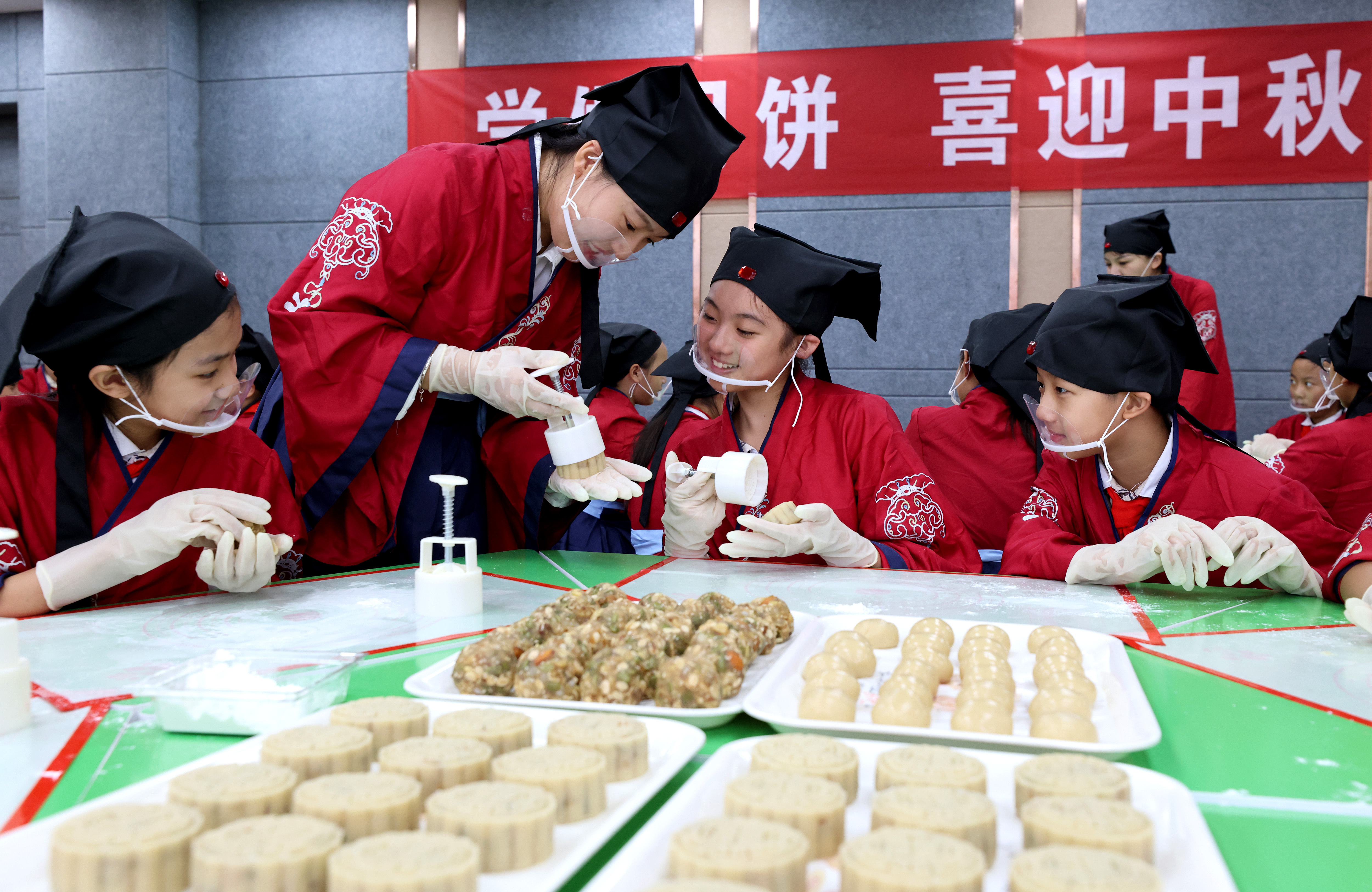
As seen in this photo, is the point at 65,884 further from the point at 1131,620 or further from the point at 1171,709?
the point at 1131,620

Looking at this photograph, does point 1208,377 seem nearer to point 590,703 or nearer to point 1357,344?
point 1357,344

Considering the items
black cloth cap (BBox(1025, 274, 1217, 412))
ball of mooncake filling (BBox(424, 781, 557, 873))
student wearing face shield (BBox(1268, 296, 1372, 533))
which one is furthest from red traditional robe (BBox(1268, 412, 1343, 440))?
ball of mooncake filling (BBox(424, 781, 557, 873))

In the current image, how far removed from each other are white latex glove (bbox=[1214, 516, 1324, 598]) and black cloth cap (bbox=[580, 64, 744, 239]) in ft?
4.36

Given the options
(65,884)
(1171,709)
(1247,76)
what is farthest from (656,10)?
(65,884)

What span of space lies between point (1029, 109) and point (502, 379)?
4417 mm

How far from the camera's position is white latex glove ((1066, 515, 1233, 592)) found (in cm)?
185

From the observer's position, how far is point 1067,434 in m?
2.26

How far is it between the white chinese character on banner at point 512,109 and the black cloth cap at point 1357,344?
4.33m

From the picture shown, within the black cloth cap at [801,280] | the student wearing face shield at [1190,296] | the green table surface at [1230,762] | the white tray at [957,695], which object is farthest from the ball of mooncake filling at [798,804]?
the student wearing face shield at [1190,296]

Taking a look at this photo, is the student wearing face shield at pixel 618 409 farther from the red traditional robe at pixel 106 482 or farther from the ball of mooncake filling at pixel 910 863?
the ball of mooncake filling at pixel 910 863

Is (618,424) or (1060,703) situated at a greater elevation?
(618,424)

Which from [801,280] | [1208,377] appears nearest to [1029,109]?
[1208,377]

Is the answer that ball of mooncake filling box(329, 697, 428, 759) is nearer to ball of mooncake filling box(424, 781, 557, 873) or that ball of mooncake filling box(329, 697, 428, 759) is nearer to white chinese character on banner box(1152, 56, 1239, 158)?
ball of mooncake filling box(424, 781, 557, 873)

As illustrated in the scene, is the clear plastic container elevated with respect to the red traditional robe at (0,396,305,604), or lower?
lower
